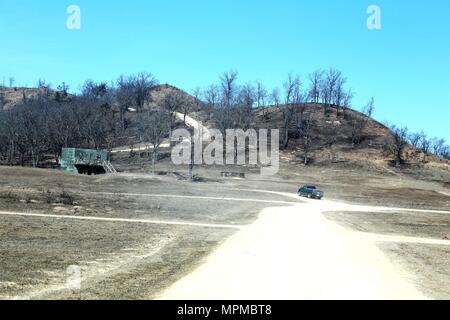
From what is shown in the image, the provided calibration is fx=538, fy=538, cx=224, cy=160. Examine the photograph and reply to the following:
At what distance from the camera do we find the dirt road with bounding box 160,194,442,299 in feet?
38.7

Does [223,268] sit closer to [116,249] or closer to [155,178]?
[116,249]

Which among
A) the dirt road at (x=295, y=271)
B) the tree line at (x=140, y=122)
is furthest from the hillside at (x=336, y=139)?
the dirt road at (x=295, y=271)

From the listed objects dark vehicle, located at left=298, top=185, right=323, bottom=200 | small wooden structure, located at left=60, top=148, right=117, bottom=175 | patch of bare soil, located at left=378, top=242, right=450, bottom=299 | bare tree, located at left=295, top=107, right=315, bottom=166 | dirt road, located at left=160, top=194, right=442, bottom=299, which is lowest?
dark vehicle, located at left=298, top=185, right=323, bottom=200

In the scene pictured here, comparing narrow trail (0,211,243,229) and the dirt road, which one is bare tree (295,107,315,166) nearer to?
narrow trail (0,211,243,229)

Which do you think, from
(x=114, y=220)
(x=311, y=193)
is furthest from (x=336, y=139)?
(x=114, y=220)

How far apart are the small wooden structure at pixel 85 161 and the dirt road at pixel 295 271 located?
182 feet

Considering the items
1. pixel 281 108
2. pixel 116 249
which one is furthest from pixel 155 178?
pixel 281 108

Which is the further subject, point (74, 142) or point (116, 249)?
point (74, 142)

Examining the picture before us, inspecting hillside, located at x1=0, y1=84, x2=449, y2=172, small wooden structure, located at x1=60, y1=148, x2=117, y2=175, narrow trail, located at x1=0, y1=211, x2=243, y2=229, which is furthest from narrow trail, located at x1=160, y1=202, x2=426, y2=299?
hillside, located at x1=0, y1=84, x2=449, y2=172

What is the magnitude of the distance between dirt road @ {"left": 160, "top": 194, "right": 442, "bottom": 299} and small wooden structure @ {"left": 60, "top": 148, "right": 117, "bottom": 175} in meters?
55.5

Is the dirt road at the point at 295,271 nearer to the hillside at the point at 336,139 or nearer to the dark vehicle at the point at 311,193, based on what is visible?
the dark vehicle at the point at 311,193

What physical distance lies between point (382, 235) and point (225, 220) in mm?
9268

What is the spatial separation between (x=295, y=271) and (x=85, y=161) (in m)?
66.0

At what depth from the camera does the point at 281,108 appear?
132m
